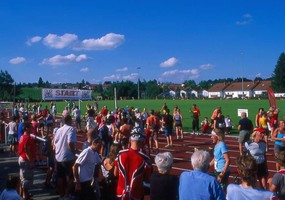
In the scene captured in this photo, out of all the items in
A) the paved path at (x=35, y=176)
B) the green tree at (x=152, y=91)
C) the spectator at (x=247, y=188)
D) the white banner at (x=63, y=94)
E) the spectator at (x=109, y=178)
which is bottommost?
the paved path at (x=35, y=176)

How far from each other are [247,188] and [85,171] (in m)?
2.95

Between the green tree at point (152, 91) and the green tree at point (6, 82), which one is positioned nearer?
the green tree at point (6, 82)

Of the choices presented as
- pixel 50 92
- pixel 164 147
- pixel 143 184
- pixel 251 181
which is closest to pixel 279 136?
pixel 143 184

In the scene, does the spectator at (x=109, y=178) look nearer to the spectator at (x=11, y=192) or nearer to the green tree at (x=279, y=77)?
the spectator at (x=11, y=192)

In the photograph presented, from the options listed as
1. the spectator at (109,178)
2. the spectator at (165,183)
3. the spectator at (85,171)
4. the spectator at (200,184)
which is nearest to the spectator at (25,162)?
the spectator at (109,178)

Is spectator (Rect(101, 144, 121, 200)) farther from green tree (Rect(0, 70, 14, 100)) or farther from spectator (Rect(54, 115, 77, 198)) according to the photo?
green tree (Rect(0, 70, 14, 100))

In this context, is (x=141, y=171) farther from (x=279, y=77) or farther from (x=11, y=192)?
(x=279, y=77)

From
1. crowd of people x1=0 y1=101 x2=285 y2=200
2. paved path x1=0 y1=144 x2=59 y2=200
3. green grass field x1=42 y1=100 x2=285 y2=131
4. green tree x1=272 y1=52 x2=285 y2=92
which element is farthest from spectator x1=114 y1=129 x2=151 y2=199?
green tree x1=272 y1=52 x2=285 y2=92

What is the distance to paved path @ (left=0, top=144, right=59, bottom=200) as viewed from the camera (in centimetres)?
838

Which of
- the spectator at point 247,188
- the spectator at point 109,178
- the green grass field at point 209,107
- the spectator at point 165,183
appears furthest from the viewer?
the green grass field at point 209,107

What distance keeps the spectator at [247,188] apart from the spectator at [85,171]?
109 inches

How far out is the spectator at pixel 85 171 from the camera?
228 inches

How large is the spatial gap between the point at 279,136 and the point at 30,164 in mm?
6242

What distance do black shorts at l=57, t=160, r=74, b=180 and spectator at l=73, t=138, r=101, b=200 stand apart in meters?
1.44
